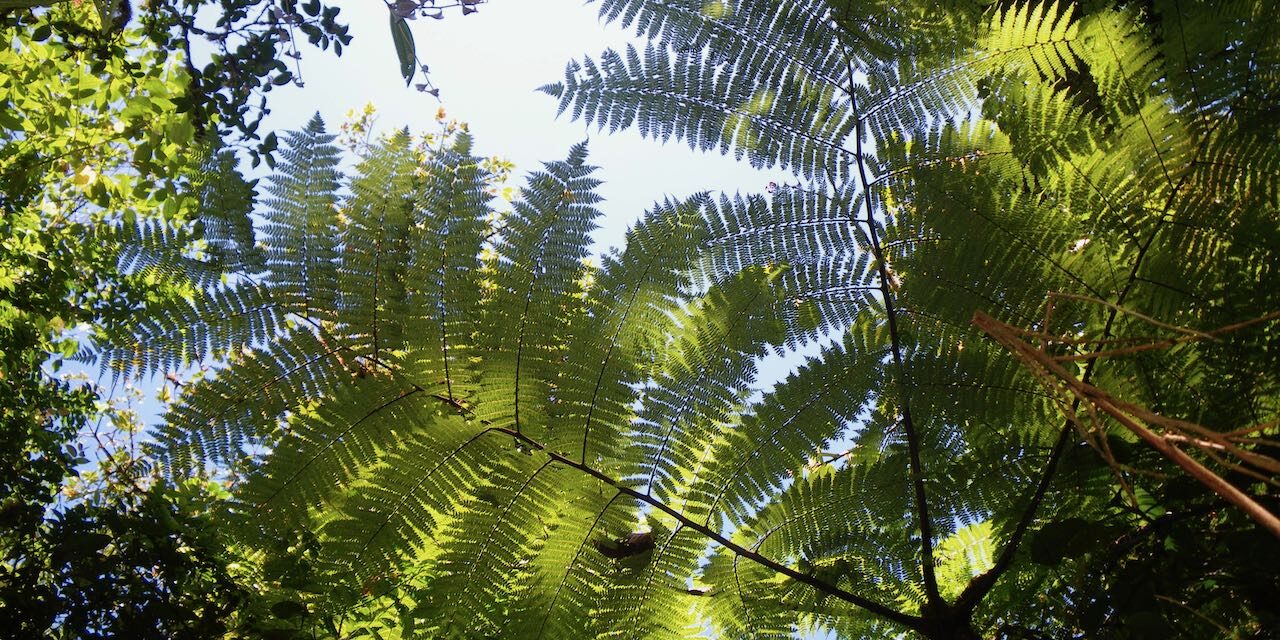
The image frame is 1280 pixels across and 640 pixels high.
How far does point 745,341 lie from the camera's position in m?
1.94

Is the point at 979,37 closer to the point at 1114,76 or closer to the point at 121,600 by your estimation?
the point at 1114,76

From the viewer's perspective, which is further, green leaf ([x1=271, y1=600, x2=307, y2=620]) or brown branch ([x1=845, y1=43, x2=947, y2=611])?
green leaf ([x1=271, y1=600, x2=307, y2=620])

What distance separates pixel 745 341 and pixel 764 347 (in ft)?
0.21

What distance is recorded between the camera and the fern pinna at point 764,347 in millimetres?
1799

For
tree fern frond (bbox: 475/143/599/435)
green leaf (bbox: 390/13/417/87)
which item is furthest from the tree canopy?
green leaf (bbox: 390/13/417/87)

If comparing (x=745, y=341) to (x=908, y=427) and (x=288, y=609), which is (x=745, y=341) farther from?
(x=288, y=609)

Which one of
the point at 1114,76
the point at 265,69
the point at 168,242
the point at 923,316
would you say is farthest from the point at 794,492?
the point at 265,69

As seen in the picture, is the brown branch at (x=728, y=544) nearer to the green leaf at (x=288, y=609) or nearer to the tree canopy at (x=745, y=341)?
the tree canopy at (x=745, y=341)

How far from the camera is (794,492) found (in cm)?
195

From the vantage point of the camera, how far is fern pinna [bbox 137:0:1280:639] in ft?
5.90

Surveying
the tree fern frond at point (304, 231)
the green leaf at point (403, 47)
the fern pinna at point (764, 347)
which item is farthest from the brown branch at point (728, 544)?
the green leaf at point (403, 47)

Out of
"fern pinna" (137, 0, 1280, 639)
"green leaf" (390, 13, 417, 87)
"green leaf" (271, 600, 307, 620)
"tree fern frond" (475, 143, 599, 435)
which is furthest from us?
"green leaf" (271, 600, 307, 620)

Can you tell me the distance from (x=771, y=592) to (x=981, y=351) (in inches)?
31.2

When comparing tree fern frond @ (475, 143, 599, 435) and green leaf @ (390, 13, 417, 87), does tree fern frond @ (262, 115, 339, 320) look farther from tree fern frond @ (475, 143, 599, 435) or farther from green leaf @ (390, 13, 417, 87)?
green leaf @ (390, 13, 417, 87)
